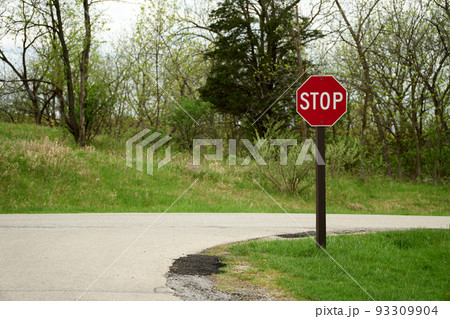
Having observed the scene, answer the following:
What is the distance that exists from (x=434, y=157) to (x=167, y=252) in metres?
22.5

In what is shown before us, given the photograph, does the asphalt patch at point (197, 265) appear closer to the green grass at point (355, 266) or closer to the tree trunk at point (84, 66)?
the green grass at point (355, 266)

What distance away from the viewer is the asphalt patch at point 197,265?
6.17m

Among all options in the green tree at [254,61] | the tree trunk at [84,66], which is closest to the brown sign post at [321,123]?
the green tree at [254,61]

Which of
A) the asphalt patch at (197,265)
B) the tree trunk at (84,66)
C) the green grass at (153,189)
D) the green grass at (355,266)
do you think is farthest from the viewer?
the tree trunk at (84,66)

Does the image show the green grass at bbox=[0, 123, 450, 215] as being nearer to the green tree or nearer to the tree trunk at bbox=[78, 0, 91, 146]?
the tree trunk at bbox=[78, 0, 91, 146]

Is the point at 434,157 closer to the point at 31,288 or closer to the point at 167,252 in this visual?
the point at 167,252

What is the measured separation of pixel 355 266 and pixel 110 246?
4079 mm

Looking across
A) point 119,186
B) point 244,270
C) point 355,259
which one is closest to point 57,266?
point 244,270

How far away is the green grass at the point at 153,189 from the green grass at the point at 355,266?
23.1 feet

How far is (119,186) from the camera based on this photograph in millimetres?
17297
